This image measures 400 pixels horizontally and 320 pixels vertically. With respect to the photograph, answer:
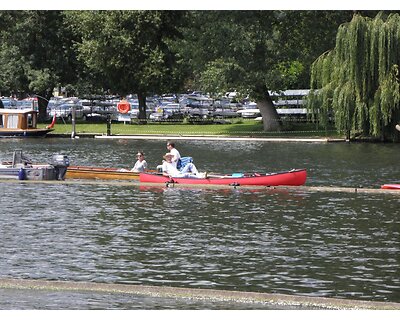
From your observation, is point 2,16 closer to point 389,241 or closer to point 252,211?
point 252,211

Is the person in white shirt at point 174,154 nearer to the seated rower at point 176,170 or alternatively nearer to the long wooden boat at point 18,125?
the seated rower at point 176,170

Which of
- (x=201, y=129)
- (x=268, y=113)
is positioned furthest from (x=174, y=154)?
(x=201, y=129)

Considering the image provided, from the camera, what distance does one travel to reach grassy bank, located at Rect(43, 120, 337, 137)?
2911 inches

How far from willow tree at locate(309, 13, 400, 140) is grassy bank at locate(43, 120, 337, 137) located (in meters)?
7.56

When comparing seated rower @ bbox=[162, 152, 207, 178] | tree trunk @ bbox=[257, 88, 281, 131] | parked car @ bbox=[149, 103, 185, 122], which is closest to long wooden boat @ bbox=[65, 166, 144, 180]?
seated rower @ bbox=[162, 152, 207, 178]

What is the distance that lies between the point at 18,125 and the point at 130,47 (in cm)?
1187

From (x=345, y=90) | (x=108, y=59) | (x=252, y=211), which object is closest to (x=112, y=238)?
(x=252, y=211)

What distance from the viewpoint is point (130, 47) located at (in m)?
81.8

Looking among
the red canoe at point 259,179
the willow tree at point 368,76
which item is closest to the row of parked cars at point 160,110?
the willow tree at point 368,76

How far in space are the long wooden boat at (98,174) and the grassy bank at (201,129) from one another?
29687 millimetres

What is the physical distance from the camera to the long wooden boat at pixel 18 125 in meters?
75.2

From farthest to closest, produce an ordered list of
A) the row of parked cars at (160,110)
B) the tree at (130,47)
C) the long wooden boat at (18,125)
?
1. the row of parked cars at (160,110)
2. the tree at (130,47)
3. the long wooden boat at (18,125)

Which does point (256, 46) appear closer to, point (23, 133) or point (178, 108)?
point (23, 133)

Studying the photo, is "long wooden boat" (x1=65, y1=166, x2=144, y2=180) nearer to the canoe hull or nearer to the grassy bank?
the grassy bank
